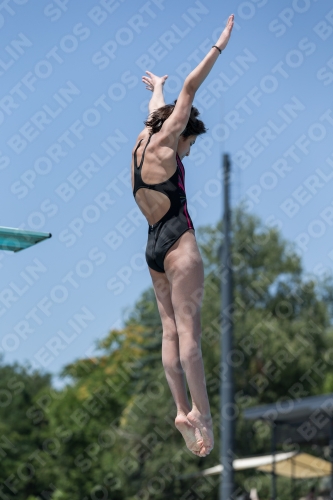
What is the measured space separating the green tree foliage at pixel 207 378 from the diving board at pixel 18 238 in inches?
1098

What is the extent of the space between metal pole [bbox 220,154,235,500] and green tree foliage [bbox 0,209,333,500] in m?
14.8

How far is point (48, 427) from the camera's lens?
54188mm

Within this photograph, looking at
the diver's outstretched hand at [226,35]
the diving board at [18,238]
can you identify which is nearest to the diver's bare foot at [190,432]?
the diving board at [18,238]

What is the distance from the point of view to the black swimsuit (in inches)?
210

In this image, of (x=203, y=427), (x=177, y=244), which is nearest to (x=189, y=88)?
(x=177, y=244)

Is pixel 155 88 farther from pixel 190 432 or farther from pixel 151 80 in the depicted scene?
pixel 190 432

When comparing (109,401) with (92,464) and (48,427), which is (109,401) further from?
(48,427)

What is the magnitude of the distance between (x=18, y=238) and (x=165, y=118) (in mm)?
1370

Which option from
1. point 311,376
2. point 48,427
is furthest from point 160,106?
point 48,427

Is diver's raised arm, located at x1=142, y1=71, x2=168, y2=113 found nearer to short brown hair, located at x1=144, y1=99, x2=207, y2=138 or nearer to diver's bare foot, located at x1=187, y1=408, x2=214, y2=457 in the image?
short brown hair, located at x1=144, y1=99, x2=207, y2=138

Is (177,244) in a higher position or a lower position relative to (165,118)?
lower

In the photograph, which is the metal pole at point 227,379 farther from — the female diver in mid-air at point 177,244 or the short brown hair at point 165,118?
the short brown hair at point 165,118

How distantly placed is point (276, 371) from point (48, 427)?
22.5 metres

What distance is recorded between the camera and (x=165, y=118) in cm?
548
